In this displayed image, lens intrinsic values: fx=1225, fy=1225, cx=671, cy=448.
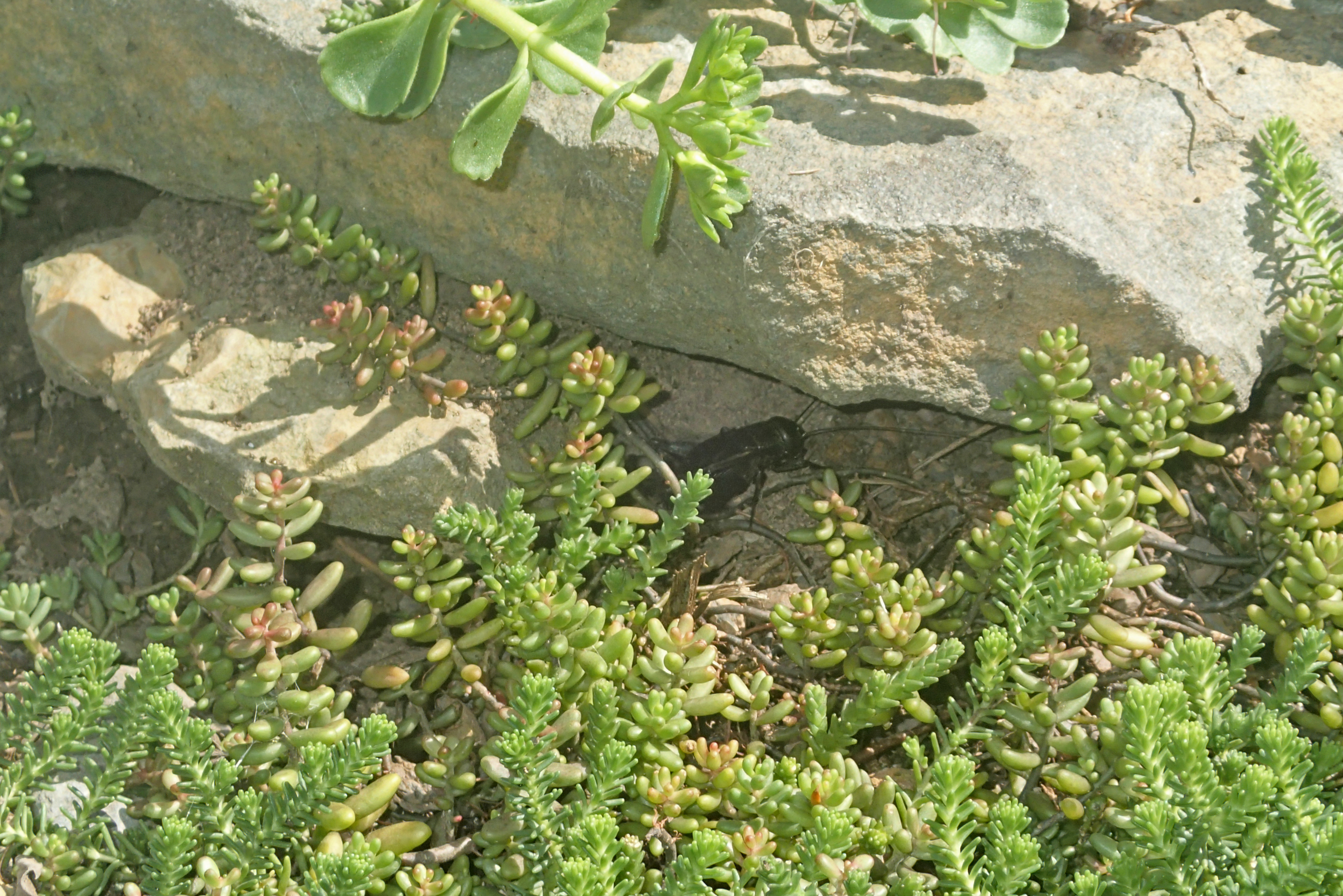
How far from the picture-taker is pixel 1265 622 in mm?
2672

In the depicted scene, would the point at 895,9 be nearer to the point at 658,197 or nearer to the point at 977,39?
the point at 977,39

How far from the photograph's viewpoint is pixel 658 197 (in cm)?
268

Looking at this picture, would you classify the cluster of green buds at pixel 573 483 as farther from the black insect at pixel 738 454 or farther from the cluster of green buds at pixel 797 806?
the cluster of green buds at pixel 797 806

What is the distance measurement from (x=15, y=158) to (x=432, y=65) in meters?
1.27

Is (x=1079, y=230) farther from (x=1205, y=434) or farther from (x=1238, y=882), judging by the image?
(x=1238, y=882)

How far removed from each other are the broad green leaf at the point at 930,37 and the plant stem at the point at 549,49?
743 mm

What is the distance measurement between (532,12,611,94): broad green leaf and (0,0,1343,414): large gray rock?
0.13 metres

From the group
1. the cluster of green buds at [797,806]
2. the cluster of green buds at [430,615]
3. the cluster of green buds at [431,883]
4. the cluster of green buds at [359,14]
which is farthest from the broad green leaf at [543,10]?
the cluster of green buds at [431,883]

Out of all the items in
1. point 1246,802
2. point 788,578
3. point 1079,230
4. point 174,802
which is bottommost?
point 174,802

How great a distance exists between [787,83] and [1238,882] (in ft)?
6.74

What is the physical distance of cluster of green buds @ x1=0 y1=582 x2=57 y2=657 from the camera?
114 inches

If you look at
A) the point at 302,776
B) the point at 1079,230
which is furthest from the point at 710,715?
the point at 1079,230

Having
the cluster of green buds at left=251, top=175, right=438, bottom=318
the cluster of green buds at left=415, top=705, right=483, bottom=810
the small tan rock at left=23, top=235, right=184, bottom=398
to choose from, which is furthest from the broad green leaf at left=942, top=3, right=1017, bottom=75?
the small tan rock at left=23, top=235, right=184, bottom=398

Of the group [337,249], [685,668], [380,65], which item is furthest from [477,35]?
[685,668]
